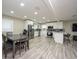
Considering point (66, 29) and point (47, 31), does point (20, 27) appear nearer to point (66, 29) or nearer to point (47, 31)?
point (47, 31)

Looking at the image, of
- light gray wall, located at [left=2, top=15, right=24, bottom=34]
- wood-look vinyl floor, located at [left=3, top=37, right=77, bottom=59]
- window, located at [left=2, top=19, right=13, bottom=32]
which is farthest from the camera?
light gray wall, located at [left=2, top=15, right=24, bottom=34]

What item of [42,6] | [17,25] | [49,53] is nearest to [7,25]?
[17,25]

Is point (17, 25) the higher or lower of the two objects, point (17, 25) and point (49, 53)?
the higher

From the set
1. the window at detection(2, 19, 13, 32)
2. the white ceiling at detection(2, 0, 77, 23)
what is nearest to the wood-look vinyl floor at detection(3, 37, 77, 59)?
the white ceiling at detection(2, 0, 77, 23)

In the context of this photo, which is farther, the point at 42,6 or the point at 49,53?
the point at 42,6

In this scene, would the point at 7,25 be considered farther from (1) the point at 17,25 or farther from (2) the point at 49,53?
(2) the point at 49,53

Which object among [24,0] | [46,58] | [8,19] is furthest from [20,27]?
[46,58]

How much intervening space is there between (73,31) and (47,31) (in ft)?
13.9

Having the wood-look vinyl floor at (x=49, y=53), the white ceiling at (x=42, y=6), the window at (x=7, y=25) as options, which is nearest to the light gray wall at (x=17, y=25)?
the window at (x=7, y=25)

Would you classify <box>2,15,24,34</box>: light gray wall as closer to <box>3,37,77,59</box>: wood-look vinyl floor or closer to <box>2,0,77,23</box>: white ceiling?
<box>2,0,77,23</box>: white ceiling

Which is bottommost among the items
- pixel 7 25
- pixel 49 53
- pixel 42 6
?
pixel 49 53

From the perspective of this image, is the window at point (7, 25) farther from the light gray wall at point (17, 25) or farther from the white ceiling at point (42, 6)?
the white ceiling at point (42, 6)

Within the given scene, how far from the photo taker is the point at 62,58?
2.96 m

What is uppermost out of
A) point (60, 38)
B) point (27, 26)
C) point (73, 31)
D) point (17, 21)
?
point (17, 21)
